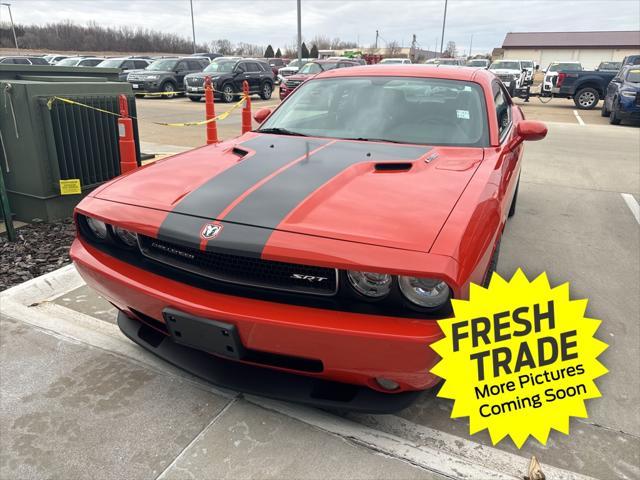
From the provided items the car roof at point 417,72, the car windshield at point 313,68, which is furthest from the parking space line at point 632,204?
the car windshield at point 313,68

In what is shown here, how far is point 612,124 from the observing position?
14.0 m

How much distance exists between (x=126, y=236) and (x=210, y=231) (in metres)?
0.65

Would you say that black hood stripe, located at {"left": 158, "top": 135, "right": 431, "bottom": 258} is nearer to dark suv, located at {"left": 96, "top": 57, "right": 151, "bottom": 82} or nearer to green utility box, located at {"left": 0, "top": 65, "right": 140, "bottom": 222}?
green utility box, located at {"left": 0, "top": 65, "right": 140, "bottom": 222}

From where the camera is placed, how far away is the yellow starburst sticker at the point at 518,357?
1.72 metres

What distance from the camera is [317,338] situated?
1.72 m

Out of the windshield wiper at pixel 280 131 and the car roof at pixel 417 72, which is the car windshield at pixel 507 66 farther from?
the windshield wiper at pixel 280 131

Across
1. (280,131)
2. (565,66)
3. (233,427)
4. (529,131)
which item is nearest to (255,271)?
(233,427)

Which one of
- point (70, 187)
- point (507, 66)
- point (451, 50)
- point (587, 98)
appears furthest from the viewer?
point (451, 50)

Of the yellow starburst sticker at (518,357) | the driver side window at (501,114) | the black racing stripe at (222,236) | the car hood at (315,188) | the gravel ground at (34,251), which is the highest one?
the driver side window at (501,114)

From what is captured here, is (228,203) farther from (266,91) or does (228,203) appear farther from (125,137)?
(266,91)

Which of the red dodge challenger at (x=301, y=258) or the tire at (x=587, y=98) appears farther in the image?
the tire at (x=587, y=98)

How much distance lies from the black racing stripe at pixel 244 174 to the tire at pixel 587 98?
18630mm

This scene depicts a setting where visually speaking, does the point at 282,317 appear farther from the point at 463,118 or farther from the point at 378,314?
the point at 463,118

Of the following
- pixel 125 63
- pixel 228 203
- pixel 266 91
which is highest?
pixel 228 203
